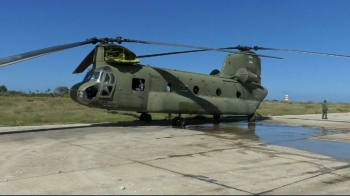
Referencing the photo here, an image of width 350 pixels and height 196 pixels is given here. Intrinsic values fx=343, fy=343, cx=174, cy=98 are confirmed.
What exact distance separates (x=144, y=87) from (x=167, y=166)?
8.69 m

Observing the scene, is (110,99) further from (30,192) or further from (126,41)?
(30,192)

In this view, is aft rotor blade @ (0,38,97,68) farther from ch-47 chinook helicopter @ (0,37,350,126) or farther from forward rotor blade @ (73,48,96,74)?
forward rotor blade @ (73,48,96,74)

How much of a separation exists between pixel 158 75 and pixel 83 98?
3741mm

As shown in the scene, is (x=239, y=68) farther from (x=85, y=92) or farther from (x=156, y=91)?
(x=85, y=92)

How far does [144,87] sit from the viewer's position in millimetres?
15555

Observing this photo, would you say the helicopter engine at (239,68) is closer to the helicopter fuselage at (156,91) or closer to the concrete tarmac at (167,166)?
the helicopter fuselage at (156,91)

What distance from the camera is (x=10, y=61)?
1025 centimetres

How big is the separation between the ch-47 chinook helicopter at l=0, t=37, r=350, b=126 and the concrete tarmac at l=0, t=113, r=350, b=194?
347cm

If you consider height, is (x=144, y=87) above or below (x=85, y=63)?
below

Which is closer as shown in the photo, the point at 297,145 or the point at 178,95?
the point at 297,145

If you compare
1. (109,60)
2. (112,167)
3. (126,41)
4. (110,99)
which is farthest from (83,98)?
(112,167)

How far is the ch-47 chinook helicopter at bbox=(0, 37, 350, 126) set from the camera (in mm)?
14362

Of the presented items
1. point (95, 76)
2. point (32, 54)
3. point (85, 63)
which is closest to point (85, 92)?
point (95, 76)

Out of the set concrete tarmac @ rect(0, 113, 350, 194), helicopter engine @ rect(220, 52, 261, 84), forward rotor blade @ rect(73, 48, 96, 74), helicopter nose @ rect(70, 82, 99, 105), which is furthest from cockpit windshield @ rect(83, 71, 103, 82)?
helicopter engine @ rect(220, 52, 261, 84)
